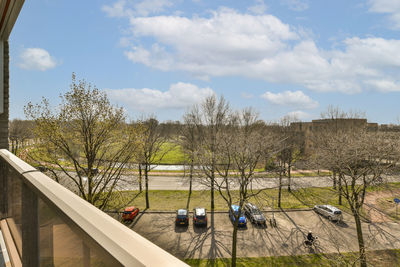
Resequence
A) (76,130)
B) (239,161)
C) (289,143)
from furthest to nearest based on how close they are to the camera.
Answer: (289,143), (239,161), (76,130)

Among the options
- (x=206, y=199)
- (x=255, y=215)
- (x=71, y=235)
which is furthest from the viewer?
(x=206, y=199)

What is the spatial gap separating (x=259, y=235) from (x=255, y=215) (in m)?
1.72

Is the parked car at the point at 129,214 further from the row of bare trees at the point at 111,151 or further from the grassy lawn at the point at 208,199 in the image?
the row of bare trees at the point at 111,151

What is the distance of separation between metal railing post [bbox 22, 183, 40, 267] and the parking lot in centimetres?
1199

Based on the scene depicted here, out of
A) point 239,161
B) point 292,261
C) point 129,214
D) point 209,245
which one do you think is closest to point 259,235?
point 292,261

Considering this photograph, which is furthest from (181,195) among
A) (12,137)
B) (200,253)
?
(12,137)

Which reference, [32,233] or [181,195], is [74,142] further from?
[181,195]

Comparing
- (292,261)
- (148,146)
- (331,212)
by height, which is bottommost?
(292,261)

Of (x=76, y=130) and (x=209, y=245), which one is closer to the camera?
(x=76, y=130)

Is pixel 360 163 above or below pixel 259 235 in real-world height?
above

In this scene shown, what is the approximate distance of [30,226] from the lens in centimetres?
208

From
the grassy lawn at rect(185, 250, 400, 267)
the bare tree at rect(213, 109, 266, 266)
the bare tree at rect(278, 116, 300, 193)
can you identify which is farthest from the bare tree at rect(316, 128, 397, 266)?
the bare tree at rect(278, 116, 300, 193)

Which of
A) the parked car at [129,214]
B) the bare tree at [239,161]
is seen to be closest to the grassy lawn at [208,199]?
the parked car at [129,214]

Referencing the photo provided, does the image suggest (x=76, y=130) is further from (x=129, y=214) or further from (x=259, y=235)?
(x=259, y=235)
